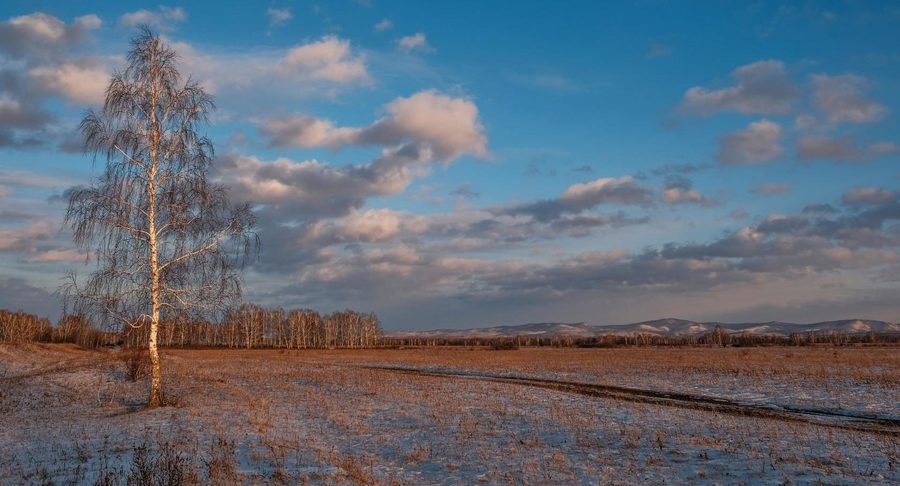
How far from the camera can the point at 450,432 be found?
57.4 feet

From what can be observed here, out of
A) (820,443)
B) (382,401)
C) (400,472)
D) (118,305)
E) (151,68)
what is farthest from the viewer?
(382,401)

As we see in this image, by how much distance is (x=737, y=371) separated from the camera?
41188mm

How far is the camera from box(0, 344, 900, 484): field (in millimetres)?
12328

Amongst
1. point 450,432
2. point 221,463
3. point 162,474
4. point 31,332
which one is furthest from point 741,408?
point 31,332

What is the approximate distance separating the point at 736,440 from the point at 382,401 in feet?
47.9

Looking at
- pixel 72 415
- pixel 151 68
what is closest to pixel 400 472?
pixel 72 415

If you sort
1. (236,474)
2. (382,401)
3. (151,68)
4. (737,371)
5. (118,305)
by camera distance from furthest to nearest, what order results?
(737,371) < (382,401) < (151,68) < (118,305) < (236,474)

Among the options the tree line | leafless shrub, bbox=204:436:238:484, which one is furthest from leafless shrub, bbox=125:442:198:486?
the tree line

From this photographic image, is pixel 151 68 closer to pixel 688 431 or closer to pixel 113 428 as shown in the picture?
pixel 113 428

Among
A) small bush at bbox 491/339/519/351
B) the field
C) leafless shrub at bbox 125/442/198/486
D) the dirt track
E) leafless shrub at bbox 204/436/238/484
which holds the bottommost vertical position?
small bush at bbox 491/339/519/351

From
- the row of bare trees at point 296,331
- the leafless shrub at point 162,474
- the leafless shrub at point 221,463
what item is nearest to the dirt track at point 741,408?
the leafless shrub at point 221,463

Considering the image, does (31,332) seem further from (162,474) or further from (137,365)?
(162,474)

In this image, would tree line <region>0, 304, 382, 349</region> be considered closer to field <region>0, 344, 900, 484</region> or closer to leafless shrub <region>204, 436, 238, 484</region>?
field <region>0, 344, 900, 484</region>

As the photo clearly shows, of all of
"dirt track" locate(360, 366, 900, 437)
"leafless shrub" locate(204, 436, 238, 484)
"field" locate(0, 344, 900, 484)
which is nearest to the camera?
"leafless shrub" locate(204, 436, 238, 484)
